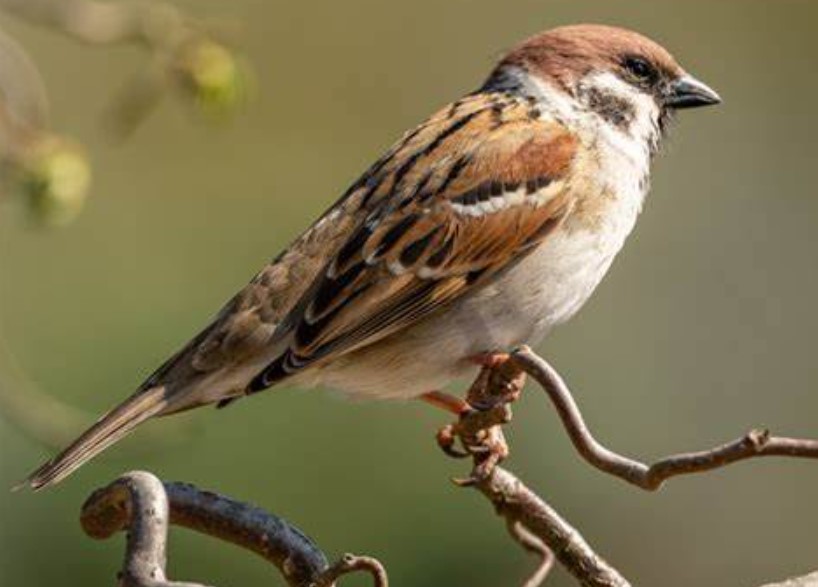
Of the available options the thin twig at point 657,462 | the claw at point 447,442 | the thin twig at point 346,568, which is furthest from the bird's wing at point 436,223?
the thin twig at point 346,568

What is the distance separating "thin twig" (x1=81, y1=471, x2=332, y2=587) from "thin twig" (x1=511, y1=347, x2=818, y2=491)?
0.31 meters

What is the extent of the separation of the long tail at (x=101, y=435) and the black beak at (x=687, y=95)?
3.72ft

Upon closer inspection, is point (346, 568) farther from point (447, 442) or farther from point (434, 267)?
point (434, 267)

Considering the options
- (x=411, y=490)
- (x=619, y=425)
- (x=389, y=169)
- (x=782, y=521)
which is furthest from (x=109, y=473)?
(x=782, y=521)

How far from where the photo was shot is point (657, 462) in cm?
205

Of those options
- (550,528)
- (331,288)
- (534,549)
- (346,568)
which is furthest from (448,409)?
(346,568)

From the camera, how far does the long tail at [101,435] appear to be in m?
3.04

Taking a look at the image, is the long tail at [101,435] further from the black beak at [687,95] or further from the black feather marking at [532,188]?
the black beak at [687,95]

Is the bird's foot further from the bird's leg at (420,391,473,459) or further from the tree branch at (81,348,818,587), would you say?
the bird's leg at (420,391,473,459)

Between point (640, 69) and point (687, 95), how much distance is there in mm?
102

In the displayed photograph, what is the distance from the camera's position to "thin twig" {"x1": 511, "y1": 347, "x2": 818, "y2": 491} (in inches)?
75.7

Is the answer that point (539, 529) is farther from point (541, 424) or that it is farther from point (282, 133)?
point (282, 133)

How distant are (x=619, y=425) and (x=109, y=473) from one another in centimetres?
154

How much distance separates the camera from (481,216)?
3.48 m
